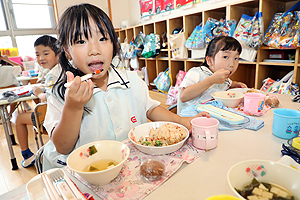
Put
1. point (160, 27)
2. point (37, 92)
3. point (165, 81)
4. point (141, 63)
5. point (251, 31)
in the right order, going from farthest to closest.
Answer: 1. point (141, 63)
2. point (160, 27)
3. point (165, 81)
4. point (251, 31)
5. point (37, 92)

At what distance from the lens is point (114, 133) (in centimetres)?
88

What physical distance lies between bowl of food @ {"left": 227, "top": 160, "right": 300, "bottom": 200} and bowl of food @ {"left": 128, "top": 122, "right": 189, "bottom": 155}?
0.23 metres

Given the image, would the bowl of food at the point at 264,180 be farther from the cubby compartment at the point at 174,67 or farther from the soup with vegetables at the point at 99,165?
the cubby compartment at the point at 174,67

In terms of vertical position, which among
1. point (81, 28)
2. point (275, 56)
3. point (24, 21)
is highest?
point (24, 21)

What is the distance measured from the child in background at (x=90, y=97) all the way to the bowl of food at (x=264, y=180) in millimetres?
446

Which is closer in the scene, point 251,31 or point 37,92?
point 37,92

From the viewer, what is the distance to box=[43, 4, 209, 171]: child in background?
0.72 meters

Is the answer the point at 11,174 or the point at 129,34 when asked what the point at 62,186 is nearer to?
the point at 11,174

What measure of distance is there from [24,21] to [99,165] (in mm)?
5525

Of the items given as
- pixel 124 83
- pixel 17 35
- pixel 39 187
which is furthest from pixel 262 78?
pixel 17 35

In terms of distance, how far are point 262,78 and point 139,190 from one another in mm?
2337

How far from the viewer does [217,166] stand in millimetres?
575

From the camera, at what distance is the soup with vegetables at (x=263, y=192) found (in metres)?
0.38

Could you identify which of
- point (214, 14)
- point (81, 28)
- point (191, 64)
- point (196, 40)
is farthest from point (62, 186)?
point (191, 64)
